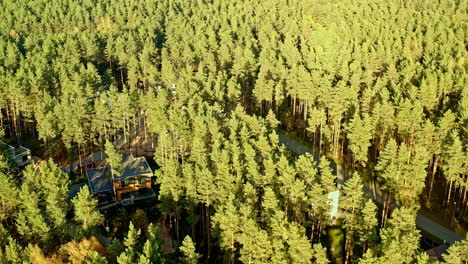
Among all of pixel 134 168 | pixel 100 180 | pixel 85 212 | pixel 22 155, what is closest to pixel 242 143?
pixel 134 168

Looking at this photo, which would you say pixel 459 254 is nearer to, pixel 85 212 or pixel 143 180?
pixel 85 212

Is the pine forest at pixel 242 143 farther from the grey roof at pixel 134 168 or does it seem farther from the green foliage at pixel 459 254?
the grey roof at pixel 134 168

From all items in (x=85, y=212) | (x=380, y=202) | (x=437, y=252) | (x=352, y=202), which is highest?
(x=352, y=202)

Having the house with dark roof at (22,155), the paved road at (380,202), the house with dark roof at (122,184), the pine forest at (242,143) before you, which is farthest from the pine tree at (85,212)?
the paved road at (380,202)

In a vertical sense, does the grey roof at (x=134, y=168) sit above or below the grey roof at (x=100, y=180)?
above

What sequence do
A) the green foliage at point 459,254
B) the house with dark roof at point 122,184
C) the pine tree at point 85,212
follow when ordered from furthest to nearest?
1. the house with dark roof at point 122,184
2. the pine tree at point 85,212
3. the green foliage at point 459,254

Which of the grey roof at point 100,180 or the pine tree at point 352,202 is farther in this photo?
the grey roof at point 100,180

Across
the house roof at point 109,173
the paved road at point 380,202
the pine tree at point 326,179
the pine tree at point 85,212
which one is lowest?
the paved road at point 380,202
